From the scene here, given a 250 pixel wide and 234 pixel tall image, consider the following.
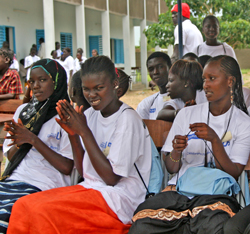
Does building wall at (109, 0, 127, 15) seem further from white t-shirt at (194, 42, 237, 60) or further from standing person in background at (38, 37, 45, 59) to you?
white t-shirt at (194, 42, 237, 60)

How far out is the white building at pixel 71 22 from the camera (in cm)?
1161

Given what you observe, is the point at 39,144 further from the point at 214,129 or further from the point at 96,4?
the point at 96,4

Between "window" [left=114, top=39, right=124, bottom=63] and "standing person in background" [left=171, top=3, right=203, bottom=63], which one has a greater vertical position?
"window" [left=114, top=39, right=124, bottom=63]

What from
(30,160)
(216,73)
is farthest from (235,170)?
(30,160)

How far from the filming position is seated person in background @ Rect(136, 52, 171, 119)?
3428mm

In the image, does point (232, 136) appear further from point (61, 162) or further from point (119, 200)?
point (61, 162)

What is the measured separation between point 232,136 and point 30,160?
1477mm

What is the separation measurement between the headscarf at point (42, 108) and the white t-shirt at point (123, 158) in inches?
18.9

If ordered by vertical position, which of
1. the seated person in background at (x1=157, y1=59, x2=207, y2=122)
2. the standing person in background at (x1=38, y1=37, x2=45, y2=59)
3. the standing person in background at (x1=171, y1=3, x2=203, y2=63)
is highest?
the standing person in background at (x1=38, y1=37, x2=45, y2=59)

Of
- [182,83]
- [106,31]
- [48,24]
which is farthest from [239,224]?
[106,31]

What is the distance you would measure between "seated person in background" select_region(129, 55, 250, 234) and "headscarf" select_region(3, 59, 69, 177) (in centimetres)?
97

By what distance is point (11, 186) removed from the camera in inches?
96.0

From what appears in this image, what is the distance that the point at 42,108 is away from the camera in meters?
2.72

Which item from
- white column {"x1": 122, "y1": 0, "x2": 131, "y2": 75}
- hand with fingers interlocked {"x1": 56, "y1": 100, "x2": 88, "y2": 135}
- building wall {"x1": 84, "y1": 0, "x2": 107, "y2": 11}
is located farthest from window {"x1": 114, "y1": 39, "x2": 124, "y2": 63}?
hand with fingers interlocked {"x1": 56, "y1": 100, "x2": 88, "y2": 135}
